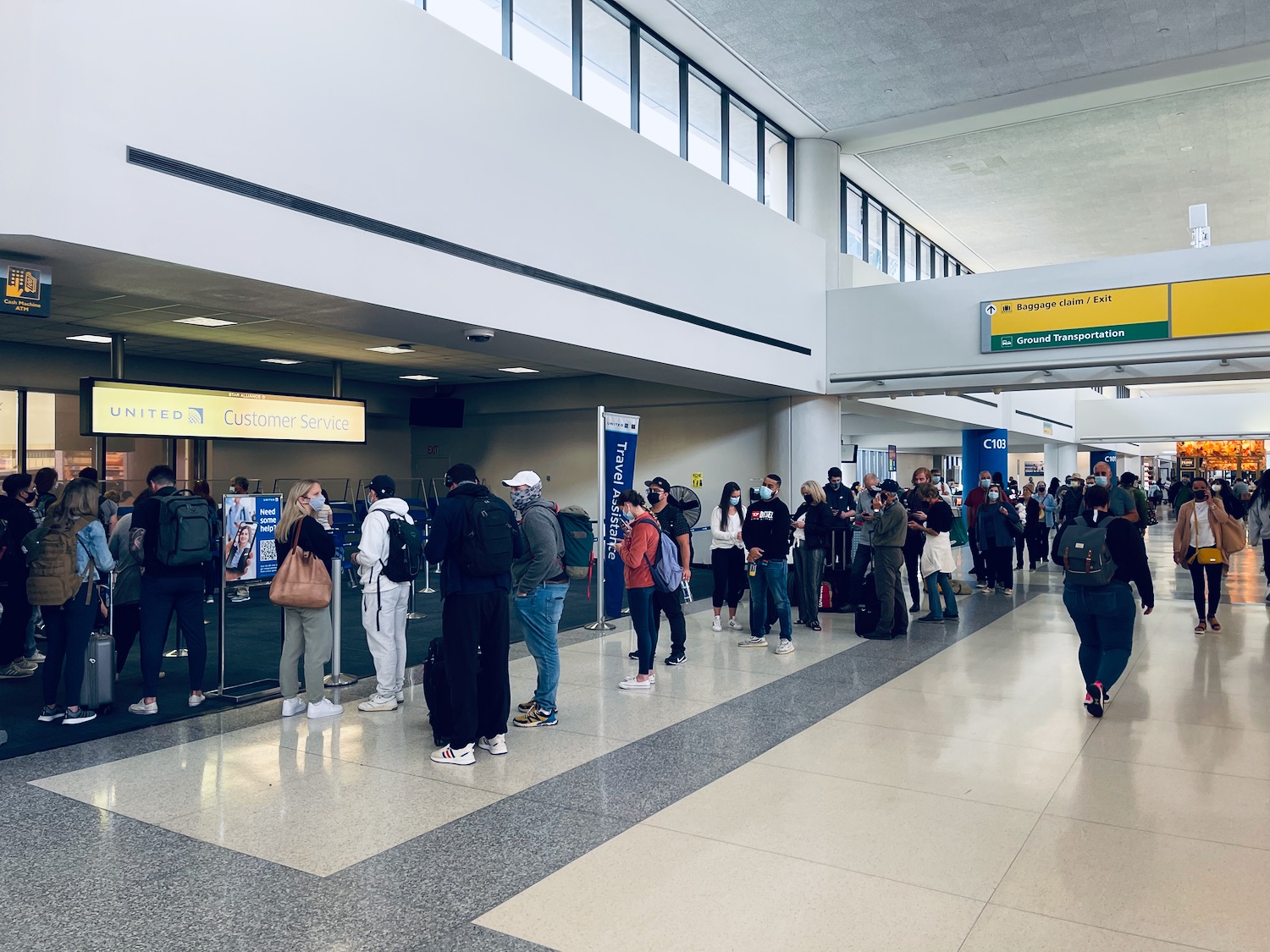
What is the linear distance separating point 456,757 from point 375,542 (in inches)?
69.9

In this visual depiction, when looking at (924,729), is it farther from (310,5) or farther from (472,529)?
(310,5)

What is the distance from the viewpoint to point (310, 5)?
22.5 feet

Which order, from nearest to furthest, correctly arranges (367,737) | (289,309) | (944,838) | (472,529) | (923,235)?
(944,838), (472,529), (367,737), (289,309), (923,235)

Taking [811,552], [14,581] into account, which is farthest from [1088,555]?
[14,581]

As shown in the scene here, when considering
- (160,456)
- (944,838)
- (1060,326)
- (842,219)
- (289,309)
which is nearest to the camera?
(944,838)

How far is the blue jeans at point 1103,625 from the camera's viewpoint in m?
6.02

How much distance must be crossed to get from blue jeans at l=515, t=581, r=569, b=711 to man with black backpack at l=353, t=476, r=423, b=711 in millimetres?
989

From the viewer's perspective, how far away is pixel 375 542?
6348mm

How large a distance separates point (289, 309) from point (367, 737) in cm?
392

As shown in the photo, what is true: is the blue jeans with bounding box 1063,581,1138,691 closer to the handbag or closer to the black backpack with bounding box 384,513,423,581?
the black backpack with bounding box 384,513,423,581

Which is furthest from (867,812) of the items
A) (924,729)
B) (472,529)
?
(472,529)

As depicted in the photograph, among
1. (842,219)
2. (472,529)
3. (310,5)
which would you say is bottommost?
(472,529)

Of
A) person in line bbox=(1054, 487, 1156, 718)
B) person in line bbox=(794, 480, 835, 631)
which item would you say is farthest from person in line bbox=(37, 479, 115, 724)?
person in line bbox=(1054, 487, 1156, 718)

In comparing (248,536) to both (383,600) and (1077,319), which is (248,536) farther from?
(1077,319)
